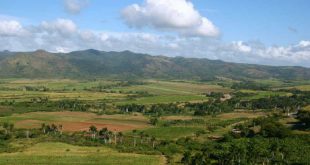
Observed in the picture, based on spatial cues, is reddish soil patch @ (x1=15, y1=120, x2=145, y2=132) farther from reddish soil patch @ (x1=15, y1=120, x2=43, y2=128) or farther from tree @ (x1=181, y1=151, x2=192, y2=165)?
tree @ (x1=181, y1=151, x2=192, y2=165)

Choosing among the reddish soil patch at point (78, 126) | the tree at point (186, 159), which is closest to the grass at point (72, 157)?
the tree at point (186, 159)

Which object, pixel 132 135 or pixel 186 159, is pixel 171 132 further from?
pixel 186 159

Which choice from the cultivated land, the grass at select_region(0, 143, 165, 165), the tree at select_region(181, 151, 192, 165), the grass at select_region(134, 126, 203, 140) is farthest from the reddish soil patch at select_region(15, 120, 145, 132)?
the tree at select_region(181, 151, 192, 165)

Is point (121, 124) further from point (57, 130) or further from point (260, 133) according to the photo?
→ point (260, 133)

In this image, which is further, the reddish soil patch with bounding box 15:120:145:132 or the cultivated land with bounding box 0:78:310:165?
the reddish soil patch with bounding box 15:120:145:132

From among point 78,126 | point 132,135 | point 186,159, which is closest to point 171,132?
point 132,135

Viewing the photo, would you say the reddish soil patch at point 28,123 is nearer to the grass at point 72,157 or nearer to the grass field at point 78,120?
the grass field at point 78,120
